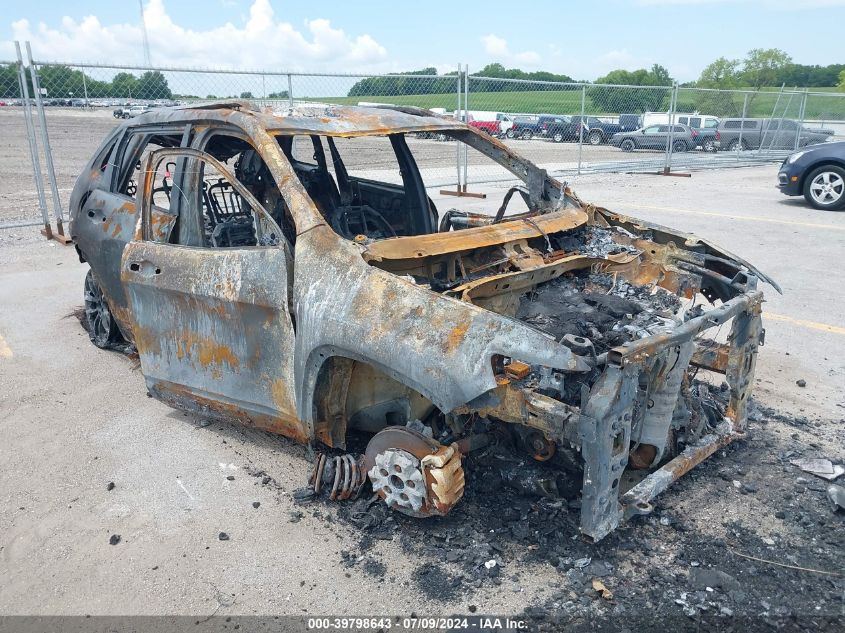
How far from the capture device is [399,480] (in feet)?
10.4

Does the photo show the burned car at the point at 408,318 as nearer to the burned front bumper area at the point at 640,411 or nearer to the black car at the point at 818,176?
the burned front bumper area at the point at 640,411

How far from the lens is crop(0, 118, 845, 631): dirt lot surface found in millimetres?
2771

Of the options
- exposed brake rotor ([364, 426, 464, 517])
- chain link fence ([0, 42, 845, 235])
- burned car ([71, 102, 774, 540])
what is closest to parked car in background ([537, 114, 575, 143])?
chain link fence ([0, 42, 845, 235])

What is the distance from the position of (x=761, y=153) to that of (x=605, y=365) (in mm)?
22236

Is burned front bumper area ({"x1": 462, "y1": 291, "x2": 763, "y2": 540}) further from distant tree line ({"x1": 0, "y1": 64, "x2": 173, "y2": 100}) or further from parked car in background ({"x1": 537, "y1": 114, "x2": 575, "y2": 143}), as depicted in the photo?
parked car in background ({"x1": 537, "y1": 114, "x2": 575, "y2": 143})

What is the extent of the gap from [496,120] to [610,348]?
28.0 metres

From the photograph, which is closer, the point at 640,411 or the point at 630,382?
the point at 630,382

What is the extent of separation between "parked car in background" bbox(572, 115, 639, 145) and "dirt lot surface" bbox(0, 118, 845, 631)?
22.9 metres

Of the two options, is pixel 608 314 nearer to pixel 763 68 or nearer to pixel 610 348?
pixel 610 348

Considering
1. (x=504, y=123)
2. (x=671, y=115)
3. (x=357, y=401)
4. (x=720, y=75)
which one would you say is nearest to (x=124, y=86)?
(x=357, y=401)

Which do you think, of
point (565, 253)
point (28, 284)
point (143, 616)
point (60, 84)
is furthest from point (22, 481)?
point (60, 84)

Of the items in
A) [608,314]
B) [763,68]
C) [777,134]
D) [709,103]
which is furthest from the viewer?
[763,68]

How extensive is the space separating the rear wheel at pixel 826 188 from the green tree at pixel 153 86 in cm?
1076

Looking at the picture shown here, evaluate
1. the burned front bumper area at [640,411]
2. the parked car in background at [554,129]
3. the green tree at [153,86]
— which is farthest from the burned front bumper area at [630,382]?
the parked car in background at [554,129]
